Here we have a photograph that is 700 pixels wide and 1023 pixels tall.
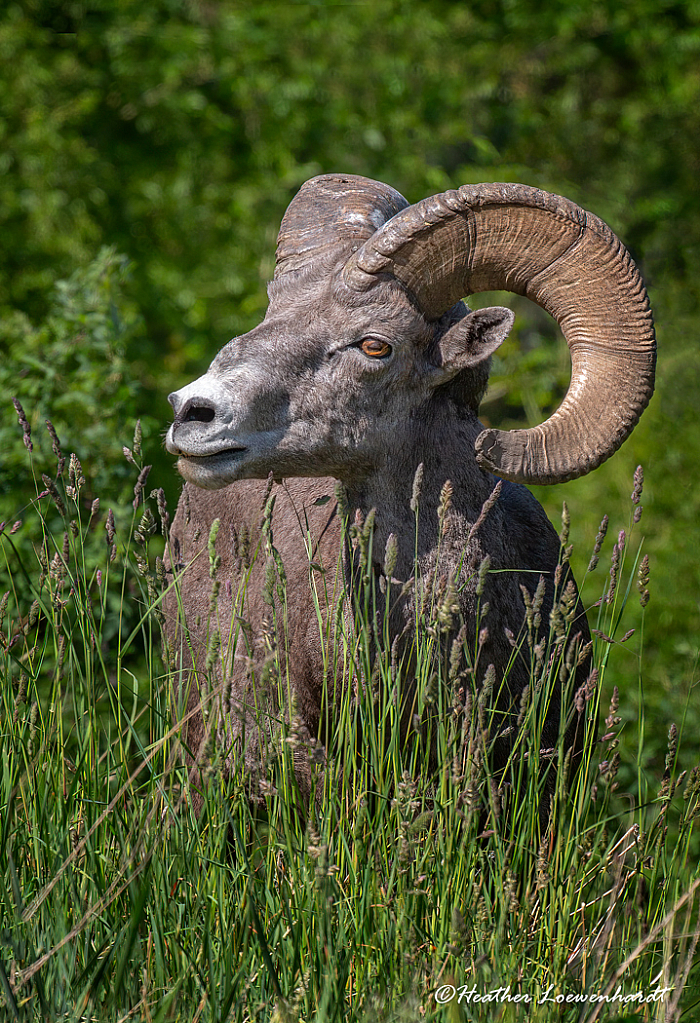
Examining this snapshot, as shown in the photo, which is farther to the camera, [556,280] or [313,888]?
[556,280]

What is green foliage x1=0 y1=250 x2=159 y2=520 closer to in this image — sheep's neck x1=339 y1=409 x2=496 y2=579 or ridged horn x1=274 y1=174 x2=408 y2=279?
ridged horn x1=274 y1=174 x2=408 y2=279

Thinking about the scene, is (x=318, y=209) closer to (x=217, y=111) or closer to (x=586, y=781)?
(x=586, y=781)

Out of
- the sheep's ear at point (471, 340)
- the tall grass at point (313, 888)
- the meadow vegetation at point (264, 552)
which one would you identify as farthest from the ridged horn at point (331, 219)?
the tall grass at point (313, 888)

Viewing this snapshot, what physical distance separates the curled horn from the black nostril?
0.77 meters

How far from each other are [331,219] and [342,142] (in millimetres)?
6930

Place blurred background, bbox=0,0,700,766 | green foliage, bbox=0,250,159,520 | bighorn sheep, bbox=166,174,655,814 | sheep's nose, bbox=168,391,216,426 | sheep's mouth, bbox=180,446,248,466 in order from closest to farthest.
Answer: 1. sheep's nose, bbox=168,391,216,426
2. sheep's mouth, bbox=180,446,248,466
3. bighorn sheep, bbox=166,174,655,814
4. green foliage, bbox=0,250,159,520
5. blurred background, bbox=0,0,700,766

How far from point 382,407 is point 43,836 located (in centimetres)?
181

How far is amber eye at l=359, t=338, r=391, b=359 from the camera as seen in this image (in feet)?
13.3

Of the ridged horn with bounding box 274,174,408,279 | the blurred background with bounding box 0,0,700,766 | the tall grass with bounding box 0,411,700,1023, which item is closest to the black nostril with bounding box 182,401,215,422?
the tall grass with bounding box 0,411,700,1023

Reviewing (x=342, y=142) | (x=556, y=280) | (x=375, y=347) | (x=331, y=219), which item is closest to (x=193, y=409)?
(x=375, y=347)

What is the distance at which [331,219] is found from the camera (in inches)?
179

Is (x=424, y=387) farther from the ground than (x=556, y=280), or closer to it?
closer to it

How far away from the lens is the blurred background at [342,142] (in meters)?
10.1

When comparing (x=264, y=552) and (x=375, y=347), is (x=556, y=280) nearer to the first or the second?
(x=375, y=347)
